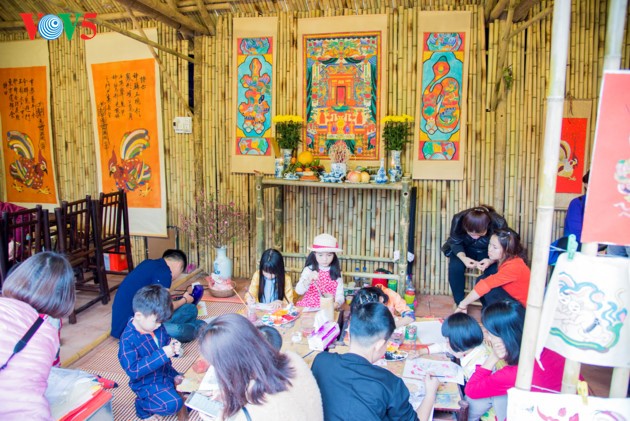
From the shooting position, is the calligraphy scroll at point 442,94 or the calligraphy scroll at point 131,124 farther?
the calligraphy scroll at point 131,124

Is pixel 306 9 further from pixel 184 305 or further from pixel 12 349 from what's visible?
pixel 12 349

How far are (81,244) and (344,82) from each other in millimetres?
3252

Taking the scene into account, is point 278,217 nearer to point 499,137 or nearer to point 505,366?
point 499,137

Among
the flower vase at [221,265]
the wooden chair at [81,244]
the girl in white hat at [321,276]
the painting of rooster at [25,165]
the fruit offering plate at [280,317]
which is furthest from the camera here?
the painting of rooster at [25,165]

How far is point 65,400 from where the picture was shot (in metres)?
2.61

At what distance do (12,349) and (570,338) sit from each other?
2.23 m

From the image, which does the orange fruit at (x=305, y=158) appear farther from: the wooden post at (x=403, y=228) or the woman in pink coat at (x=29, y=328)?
the woman in pink coat at (x=29, y=328)

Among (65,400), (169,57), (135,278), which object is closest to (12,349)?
(65,400)

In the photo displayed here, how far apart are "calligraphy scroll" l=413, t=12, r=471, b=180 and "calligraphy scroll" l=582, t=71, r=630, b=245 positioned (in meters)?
3.53

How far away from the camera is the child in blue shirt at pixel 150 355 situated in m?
2.84

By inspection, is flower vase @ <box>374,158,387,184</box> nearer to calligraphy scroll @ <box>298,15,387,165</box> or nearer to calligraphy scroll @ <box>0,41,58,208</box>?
calligraphy scroll @ <box>298,15,387,165</box>

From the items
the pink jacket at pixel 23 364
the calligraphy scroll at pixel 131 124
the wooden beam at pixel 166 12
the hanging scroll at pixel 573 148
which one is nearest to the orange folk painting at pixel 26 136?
the calligraphy scroll at pixel 131 124

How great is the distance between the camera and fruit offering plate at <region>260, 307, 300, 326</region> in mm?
3322

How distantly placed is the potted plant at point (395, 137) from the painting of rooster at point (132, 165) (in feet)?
10.1
